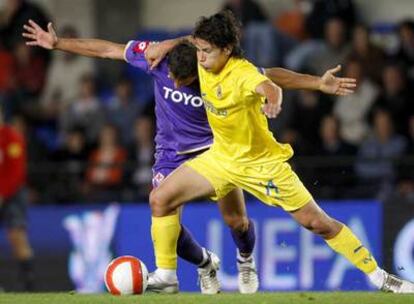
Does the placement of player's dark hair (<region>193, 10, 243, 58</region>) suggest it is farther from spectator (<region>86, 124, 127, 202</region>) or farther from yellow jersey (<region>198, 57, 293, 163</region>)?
spectator (<region>86, 124, 127, 202</region>)

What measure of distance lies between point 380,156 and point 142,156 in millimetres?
2915

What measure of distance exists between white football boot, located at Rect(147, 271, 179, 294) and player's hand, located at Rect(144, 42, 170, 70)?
66.2 inches

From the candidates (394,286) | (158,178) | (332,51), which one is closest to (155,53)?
(158,178)

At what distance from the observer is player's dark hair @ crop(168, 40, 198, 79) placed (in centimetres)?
1223

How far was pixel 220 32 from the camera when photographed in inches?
465

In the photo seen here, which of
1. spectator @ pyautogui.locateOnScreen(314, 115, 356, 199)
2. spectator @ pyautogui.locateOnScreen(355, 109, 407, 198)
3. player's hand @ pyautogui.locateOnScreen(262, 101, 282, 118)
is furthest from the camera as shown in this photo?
spectator @ pyautogui.locateOnScreen(314, 115, 356, 199)

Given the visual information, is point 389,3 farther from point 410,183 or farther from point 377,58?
point 410,183

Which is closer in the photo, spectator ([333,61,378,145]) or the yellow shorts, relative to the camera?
the yellow shorts

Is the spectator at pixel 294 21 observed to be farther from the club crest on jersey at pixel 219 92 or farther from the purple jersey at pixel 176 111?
the club crest on jersey at pixel 219 92

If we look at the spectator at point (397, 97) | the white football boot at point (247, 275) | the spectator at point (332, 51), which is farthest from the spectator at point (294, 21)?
the white football boot at point (247, 275)

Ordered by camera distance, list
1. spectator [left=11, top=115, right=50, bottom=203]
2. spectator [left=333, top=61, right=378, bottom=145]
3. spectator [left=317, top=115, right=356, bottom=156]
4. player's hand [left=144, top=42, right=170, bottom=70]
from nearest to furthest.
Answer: player's hand [left=144, top=42, right=170, bottom=70] < spectator [left=317, top=115, right=356, bottom=156] < spectator [left=333, top=61, right=378, bottom=145] < spectator [left=11, top=115, right=50, bottom=203]

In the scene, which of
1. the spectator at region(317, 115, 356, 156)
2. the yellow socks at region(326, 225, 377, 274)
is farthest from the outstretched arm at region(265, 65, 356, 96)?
the spectator at region(317, 115, 356, 156)

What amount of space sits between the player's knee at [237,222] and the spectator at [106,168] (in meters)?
5.46

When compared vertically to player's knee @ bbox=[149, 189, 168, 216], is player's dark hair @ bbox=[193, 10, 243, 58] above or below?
above
